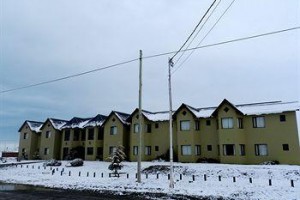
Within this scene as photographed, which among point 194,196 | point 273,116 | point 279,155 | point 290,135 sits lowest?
point 194,196

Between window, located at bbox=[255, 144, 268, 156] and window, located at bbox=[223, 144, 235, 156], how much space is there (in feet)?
10.4

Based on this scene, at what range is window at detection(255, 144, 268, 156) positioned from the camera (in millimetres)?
40125

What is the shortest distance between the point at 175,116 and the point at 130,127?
936 centimetres

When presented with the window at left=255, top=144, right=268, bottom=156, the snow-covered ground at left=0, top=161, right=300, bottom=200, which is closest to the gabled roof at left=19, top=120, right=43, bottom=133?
the snow-covered ground at left=0, top=161, right=300, bottom=200

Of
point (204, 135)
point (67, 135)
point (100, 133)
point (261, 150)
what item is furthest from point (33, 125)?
point (261, 150)

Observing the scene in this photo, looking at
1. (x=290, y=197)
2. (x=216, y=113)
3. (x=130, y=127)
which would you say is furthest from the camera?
(x=130, y=127)

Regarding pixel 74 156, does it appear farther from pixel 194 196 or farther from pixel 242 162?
pixel 194 196

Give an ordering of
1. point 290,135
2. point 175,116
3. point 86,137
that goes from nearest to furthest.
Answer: point 290,135 → point 175,116 → point 86,137

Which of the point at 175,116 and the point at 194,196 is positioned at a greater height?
the point at 175,116

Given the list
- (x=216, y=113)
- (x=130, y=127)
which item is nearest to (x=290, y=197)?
(x=216, y=113)

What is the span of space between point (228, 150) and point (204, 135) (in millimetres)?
4782

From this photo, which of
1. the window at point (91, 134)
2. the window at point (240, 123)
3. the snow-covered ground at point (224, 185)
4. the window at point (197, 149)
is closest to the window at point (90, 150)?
the window at point (91, 134)

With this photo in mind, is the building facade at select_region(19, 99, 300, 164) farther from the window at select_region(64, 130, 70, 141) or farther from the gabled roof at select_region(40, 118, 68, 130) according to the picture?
the gabled roof at select_region(40, 118, 68, 130)

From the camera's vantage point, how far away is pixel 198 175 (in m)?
32.8
